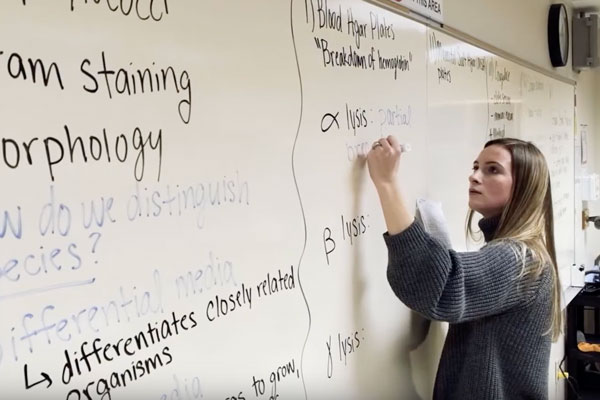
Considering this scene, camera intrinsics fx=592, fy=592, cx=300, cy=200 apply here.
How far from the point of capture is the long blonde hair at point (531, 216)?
1.29 metres

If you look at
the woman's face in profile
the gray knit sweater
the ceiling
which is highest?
the ceiling

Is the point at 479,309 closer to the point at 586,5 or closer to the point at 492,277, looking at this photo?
the point at 492,277

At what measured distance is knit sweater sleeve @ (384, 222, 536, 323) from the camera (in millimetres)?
1103

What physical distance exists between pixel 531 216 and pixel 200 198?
0.87 m

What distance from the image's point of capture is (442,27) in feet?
5.00

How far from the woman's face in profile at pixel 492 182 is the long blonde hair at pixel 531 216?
0.05 feet

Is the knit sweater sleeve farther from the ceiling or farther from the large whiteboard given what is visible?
the ceiling

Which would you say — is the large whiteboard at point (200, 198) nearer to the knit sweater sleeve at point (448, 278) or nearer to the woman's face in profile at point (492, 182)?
the knit sweater sleeve at point (448, 278)

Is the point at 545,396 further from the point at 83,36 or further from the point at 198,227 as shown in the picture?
the point at 83,36

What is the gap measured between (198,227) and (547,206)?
995mm

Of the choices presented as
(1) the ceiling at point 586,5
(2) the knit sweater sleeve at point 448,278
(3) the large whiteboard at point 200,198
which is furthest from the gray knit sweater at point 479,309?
(1) the ceiling at point 586,5

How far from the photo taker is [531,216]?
136cm

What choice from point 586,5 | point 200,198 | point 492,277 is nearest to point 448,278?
point 492,277

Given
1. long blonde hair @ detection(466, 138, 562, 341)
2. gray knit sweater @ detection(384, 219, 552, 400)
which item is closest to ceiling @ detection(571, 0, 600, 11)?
long blonde hair @ detection(466, 138, 562, 341)
